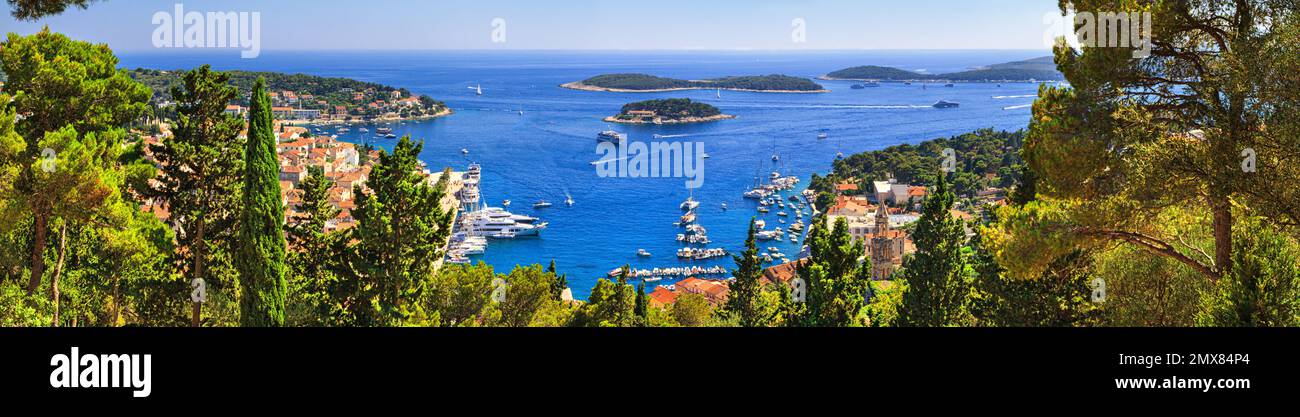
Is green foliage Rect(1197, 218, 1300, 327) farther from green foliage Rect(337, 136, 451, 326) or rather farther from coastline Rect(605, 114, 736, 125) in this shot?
coastline Rect(605, 114, 736, 125)

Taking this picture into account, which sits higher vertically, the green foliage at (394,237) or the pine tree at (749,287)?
the green foliage at (394,237)

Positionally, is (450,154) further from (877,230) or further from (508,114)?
(877,230)

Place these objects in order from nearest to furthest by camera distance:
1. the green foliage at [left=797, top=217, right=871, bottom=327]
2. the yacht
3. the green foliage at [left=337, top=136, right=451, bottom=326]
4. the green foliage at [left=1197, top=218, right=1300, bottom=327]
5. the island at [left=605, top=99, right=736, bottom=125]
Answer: the green foliage at [left=1197, top=218, right=1300, bottom=327] → the green foliage at [left=337, top=136, right=451, bottom=326] → the green foliage at [left=797, top=217, right=871, bottom=327] → the yacht → the island at [left=605, top=99, right=736, bottom=125]

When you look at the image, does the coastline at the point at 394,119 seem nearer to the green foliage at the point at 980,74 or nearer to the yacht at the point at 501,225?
the yacht at the point at 501,225

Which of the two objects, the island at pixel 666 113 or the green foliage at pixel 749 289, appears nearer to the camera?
the green foliage at pixel 749 289
